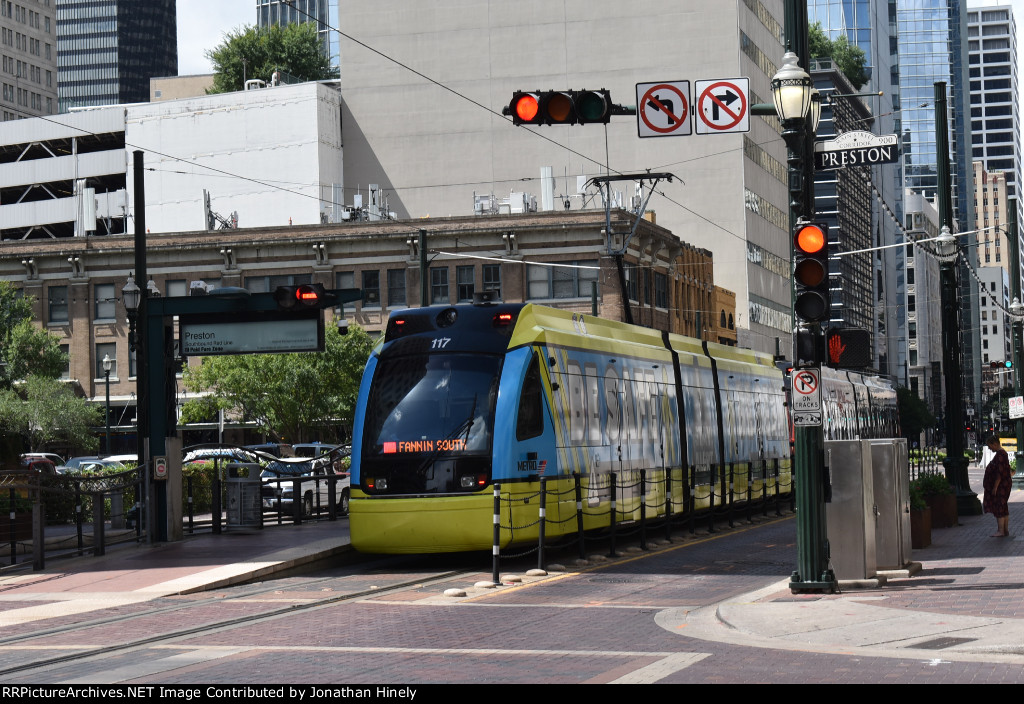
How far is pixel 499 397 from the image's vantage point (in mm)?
18828

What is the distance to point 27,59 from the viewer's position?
15512 cm

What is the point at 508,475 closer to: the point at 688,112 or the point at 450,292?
the point at 688,112

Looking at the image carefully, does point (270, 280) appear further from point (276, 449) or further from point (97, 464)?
point (97, 464)

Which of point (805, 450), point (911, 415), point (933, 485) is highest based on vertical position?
point (805, 450)

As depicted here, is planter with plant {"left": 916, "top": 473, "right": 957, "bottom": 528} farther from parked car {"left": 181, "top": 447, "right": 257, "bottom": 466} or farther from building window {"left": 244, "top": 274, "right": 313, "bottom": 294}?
building window {"left": 244, "top": 274, "right": 313, "bottom": 294}

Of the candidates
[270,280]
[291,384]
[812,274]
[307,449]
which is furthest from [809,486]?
[270,280]

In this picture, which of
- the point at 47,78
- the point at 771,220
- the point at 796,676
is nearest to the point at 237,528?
the point at 796,676

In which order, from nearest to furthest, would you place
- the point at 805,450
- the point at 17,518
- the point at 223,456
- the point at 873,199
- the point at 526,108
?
the point at 805,450
the point at 526,108
the point at 17,518
the point at 223,456
the point at 873,199

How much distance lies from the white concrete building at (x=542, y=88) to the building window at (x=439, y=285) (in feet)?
33.2

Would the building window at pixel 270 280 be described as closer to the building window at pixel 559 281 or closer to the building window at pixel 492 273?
the building window at pixel 492 273

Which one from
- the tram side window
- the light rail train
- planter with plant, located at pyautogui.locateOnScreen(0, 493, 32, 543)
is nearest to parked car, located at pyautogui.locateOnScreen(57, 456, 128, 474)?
planter with plant, located at pyautogui.locateOnScreen(0, 493, 32, 543)

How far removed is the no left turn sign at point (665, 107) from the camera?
1659cm

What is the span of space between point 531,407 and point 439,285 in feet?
169
